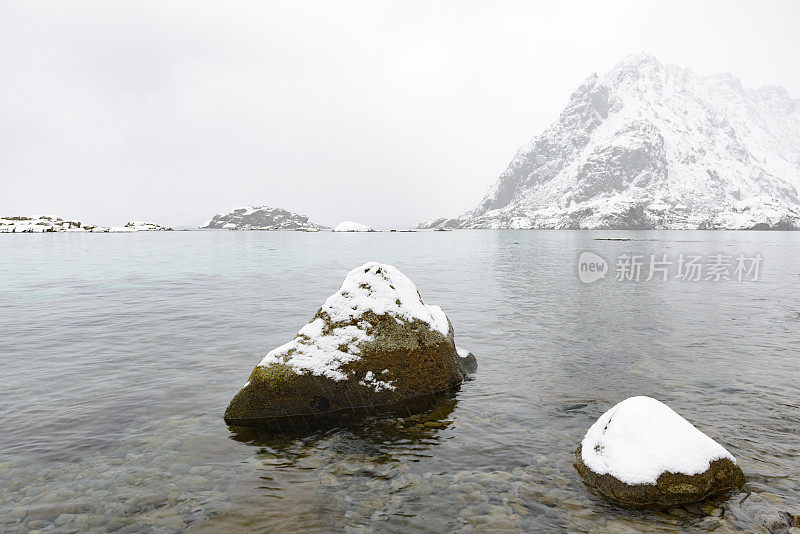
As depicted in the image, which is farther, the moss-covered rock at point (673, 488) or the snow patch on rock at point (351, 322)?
the snow patch on rock at point (351, 322)

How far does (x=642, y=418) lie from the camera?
21.4 ft

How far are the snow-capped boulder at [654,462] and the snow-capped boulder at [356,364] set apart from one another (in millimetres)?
4194

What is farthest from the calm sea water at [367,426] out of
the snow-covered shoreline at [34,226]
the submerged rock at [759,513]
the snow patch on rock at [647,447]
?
the snow-covered shoreline at [34,226]

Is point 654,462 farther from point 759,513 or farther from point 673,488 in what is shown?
point 759,513

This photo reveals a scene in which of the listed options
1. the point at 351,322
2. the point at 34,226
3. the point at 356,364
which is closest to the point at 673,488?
the point at 356,364

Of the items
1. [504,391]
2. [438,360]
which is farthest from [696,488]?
[438,360]

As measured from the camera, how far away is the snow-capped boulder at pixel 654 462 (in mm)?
6047

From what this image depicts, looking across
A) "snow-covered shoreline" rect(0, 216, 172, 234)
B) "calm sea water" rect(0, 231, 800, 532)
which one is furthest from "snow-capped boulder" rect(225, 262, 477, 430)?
"snow-covered shoreline" rect(0, 216, 172, 234)

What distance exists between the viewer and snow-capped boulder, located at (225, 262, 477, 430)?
9016 mm

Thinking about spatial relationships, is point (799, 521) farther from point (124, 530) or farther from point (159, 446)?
point (159, 446)

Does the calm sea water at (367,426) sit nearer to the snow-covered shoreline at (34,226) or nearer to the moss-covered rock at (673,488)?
the moss-covered rock at (673,488)

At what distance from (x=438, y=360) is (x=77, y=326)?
51.5 feet

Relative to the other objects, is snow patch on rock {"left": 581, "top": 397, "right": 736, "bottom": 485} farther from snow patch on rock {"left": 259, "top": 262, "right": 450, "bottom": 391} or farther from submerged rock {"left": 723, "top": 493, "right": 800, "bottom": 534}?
snow patch on rock {"left": 259, "top": 262, "right": 450, "bottom": 391}

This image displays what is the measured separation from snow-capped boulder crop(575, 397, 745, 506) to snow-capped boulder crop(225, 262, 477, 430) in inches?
165
